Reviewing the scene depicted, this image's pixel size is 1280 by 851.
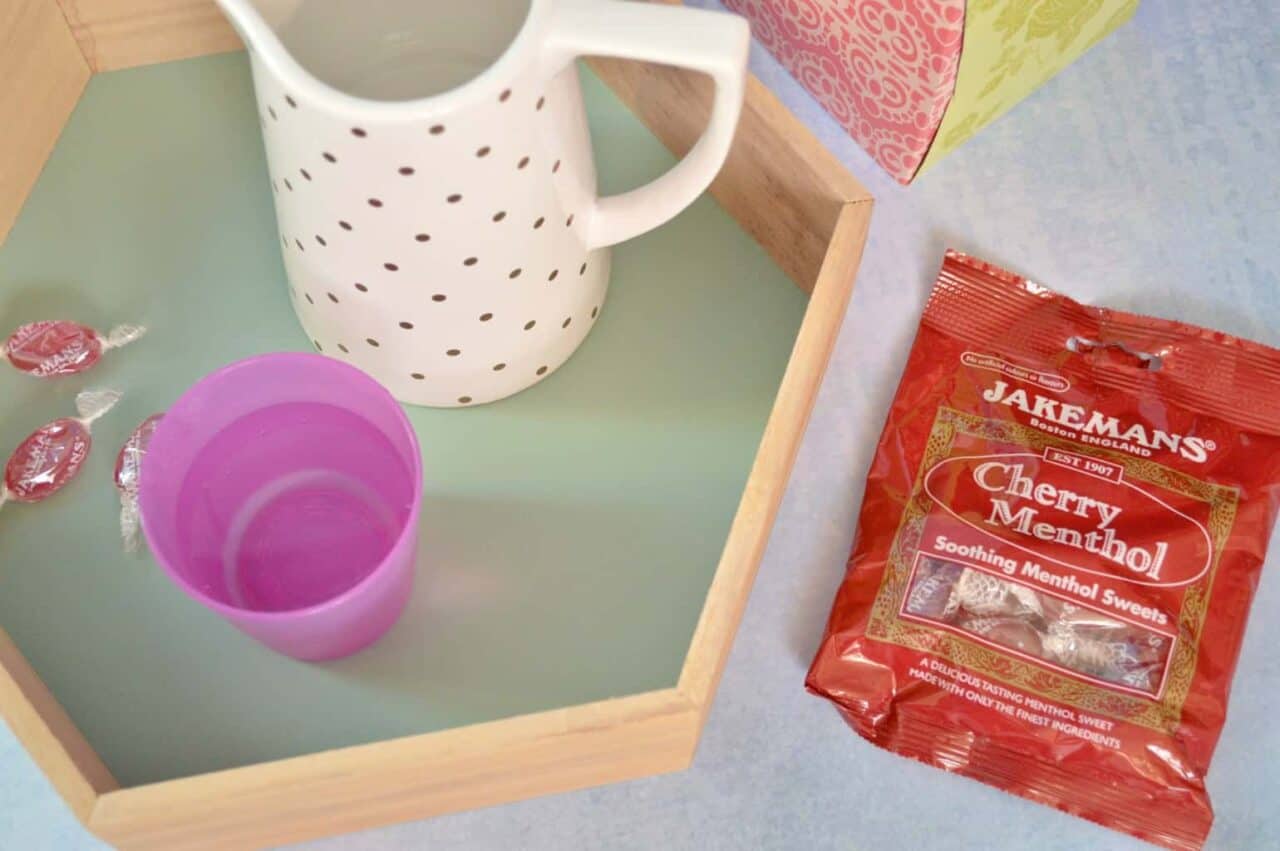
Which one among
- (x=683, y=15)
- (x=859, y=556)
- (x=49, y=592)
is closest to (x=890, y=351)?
(x=859, y=556)

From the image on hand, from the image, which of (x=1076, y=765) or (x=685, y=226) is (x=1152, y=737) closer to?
(x=1076, y=765)

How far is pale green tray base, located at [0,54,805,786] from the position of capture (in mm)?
521


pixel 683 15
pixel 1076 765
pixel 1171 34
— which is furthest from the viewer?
pixel 1171 34

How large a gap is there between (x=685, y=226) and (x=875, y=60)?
107 mm

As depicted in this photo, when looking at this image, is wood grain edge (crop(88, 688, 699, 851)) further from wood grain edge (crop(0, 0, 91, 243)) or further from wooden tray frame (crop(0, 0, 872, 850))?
wood grain edge (crop(0, 0, 91, 243))

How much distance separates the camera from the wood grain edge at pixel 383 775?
1.47ft

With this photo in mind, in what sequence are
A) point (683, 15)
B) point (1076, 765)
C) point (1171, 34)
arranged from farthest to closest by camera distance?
point (1171, 34) < point (1076, 765) < point (683, 15)

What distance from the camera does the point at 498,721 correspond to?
0.45 meters

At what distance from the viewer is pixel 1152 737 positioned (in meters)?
0.53

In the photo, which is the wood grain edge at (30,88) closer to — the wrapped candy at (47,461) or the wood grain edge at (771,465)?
the wrapped candy at (47,461)

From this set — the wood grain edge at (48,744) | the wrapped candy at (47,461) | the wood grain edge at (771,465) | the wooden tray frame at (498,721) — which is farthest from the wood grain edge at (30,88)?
the wood grain edge at (771,465)

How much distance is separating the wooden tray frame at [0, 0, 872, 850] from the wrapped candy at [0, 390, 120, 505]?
0.24ft

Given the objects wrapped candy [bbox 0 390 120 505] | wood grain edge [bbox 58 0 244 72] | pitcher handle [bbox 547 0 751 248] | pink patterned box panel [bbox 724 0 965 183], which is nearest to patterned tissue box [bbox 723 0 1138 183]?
pink patterned box panel [bbox 724 0 965 183]

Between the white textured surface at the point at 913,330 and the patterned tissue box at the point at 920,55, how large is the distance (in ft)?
0.06
